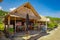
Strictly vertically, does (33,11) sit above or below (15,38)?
above

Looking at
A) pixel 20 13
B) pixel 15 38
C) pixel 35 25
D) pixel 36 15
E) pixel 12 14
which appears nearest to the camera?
pixel 15 38

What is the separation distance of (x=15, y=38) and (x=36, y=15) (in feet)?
24.6

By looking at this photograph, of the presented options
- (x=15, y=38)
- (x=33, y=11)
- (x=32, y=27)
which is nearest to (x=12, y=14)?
(x=15, y=38)

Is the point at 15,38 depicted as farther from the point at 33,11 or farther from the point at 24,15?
the point at 33,11

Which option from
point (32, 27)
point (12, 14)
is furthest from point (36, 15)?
point (12, 14)

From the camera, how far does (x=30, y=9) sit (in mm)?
18781

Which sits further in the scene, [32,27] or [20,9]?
[32,27]

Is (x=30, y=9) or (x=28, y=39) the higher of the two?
(x=30, y=9)

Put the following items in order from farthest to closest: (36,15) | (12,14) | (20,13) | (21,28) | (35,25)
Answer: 1. (35,25)
2. (36,15)
3. (21,28)
4. (20,13)
5. (12,14)

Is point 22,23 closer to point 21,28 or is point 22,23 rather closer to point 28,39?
point 21,28

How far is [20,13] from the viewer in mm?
16703

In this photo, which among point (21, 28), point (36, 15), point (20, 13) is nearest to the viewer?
point (20, 13)

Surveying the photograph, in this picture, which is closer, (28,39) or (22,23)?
(28,39)

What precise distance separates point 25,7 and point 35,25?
4.62m
